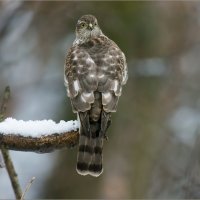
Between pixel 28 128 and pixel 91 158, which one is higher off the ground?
pixel 28 128

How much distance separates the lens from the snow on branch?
21.3 ft

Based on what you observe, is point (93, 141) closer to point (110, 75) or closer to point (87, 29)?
point (110, 75)

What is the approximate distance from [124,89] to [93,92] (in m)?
6.35

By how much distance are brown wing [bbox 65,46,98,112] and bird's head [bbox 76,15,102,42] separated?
61 cm

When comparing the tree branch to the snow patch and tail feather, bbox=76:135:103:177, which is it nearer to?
the snow patch

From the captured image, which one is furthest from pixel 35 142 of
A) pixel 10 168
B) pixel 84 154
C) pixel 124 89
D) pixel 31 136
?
pixel 124 89

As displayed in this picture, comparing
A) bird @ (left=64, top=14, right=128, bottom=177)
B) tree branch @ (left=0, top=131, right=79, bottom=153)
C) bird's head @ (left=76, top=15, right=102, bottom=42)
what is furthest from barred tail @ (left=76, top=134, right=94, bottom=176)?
bird's head @ (left=76, top=15, right=102, bottom=42)

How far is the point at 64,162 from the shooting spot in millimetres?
13406

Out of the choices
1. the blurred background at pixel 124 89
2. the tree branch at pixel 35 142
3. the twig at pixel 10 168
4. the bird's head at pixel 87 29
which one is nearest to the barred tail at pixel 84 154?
the tree branch at pixel 35 142

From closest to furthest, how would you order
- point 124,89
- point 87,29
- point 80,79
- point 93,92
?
point 93,92, point 80,79, point 87,29, point 124,89

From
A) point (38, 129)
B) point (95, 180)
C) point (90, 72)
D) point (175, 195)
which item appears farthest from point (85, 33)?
point (95, 180)

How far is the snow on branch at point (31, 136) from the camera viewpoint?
255 inches

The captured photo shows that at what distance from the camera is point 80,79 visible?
25.3 ft

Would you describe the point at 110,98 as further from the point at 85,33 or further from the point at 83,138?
the point at 85,33
